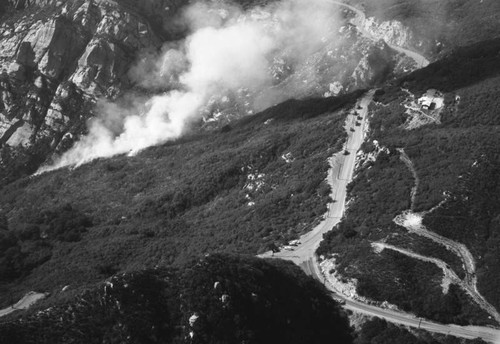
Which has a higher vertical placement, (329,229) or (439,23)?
(439,23)

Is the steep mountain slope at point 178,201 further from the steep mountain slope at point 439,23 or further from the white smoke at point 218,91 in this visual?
the steep mountain slope at point 439,23

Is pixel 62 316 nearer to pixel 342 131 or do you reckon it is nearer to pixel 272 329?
pixel 272 329

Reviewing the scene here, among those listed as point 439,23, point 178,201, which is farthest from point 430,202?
point 439,23

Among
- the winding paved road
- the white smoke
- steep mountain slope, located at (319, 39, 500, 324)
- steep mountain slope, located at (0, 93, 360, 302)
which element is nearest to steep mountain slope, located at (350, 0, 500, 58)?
the white smoke

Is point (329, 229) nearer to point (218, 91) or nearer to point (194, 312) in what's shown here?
point (194, 312)

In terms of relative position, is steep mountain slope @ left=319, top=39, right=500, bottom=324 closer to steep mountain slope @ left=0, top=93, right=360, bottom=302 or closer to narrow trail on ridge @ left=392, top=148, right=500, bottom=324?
narrow trail on ridge @ left=392, top=148, right=500, bottom=324

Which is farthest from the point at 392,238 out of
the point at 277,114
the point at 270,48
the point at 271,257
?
the point at 270,48
